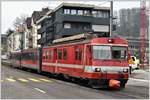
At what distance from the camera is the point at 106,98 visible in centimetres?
1822

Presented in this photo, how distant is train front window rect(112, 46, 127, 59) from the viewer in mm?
24689

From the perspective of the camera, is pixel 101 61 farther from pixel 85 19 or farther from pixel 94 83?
pixel 85 19

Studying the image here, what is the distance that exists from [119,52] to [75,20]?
7284 cm

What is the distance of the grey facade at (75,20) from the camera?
96312mm

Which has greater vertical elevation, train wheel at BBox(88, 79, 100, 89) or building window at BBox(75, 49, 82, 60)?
building window at BBox(75, 49, 82, 60)

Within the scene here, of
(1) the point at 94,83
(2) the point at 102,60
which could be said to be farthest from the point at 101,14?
(1) the point at 94,83

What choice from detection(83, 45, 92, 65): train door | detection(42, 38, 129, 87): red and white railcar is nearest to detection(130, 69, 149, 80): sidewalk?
detection(42, 38, 129, 87): red and white railcar

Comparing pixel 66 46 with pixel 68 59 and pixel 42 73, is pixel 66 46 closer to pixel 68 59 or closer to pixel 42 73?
pixel 68 59

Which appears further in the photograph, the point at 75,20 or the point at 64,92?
the point at 75,20

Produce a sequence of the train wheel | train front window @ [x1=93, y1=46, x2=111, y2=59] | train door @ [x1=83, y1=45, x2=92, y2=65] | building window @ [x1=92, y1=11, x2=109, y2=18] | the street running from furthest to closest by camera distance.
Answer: building window @ [x1=92, y1=11, x2=109, y2=18] < train door @ [x1=83, y1=45, x2=92, y2=65] < train front window @ [x1=93, y1=46, x2=111, y2=59] < the train wheel < the street

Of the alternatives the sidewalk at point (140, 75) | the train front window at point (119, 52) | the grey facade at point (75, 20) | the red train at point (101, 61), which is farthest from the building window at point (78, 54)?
the grey facade at point (75, 20)

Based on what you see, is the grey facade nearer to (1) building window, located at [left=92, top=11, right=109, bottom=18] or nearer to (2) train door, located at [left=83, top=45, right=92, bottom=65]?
(1) building window, located at [left=92, top=11, right=109, bottom=18]

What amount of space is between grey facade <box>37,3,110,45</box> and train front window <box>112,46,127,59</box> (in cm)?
6837

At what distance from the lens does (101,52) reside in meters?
24.5
